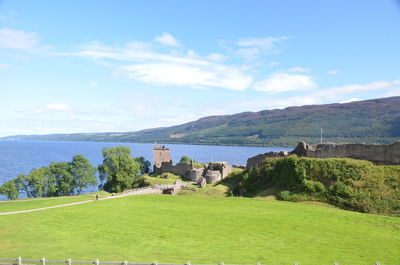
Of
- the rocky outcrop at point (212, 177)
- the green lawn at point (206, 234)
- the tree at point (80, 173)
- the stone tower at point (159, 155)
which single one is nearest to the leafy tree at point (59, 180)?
the tree at point (80, 173)

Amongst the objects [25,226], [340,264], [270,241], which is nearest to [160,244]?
[270,241]

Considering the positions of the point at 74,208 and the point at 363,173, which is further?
the point at 363,173

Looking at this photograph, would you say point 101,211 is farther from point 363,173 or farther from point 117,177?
point 117,177

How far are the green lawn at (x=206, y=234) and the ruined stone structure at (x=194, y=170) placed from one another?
84.4 ft

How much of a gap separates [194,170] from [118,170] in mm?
15325

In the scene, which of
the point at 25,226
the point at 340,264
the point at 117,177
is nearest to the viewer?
the point at 340,264

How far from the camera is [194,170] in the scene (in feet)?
215

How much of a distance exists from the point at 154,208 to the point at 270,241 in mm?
14020

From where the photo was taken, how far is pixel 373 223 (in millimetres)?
24344

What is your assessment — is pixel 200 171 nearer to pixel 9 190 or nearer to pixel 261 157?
pixel 261 157

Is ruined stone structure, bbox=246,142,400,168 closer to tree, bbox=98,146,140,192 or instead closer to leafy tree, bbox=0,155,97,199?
tree, bbox=98,146,140,192

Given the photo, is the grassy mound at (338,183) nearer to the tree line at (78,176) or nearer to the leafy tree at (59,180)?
the tree line at (78,176)

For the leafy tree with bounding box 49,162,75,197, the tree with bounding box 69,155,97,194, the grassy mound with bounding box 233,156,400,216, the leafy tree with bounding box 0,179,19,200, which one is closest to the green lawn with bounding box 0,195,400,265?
the grassy mound with bounding box 233,156,400,216

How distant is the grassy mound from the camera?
30391 millimetres
